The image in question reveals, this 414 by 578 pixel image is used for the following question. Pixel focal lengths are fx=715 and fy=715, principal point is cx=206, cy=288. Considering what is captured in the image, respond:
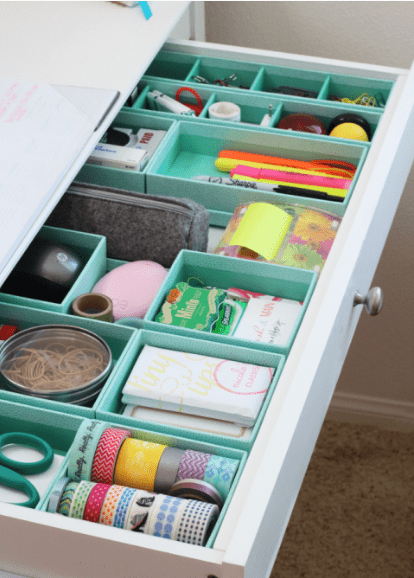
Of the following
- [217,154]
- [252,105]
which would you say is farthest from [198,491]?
[252,105]

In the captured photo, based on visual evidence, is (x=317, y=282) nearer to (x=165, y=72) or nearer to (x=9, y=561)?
(x=9, y=561)

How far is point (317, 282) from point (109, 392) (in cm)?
31

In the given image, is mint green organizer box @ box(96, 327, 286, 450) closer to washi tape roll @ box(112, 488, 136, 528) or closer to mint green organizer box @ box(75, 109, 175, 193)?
washi tape roll @ box(112, 488, 136, 528)

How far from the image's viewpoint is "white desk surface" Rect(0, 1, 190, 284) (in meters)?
1.14

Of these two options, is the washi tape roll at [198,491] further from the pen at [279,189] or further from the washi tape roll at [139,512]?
the pen at [279,189]

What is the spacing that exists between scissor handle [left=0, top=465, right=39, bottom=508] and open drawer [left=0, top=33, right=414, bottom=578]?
0.06 m

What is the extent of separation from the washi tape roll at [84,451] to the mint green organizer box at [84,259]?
229mm

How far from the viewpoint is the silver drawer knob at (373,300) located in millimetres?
957

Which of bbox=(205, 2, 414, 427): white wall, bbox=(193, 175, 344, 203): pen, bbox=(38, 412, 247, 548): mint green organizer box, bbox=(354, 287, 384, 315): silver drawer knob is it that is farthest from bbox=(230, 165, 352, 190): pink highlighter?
bbox=(205, 2, 414, 427): white wall

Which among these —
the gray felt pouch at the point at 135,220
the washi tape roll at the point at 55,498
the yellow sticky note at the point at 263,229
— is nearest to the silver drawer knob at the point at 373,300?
the yellow sticky note at the point at 263,229

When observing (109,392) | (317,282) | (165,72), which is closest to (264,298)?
(317,282)

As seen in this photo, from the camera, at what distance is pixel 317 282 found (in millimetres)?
939

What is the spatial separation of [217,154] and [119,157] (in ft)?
0.70

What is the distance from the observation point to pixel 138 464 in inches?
29.2
